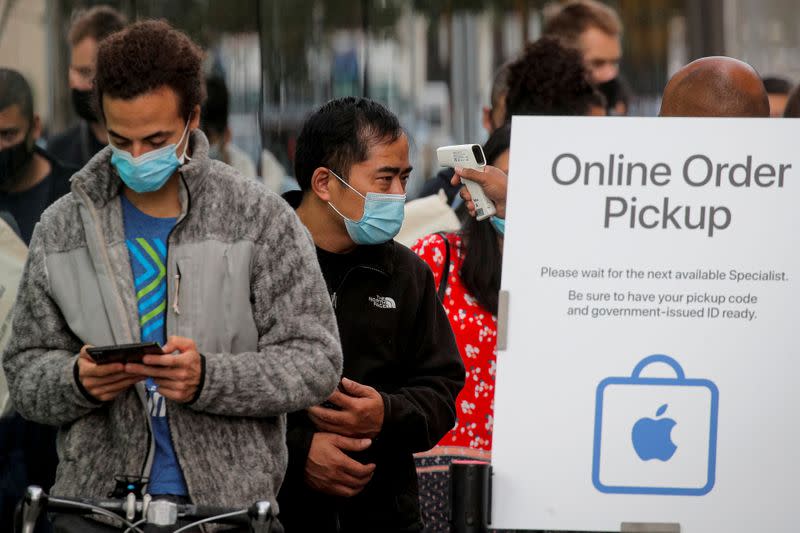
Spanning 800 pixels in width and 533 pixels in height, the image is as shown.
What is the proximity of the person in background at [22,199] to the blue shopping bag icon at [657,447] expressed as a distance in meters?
2.84

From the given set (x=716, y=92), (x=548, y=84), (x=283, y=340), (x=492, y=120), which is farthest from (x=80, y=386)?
(x=492, y=120)

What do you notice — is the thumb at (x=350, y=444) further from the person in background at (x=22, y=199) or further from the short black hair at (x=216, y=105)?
the short black hair at (x=216, y=105)

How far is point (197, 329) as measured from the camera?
12.5 ft

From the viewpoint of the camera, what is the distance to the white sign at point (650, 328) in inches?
144

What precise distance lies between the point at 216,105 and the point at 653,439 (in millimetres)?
4190

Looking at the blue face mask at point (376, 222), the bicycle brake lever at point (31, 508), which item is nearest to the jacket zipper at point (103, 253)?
the bicycle brake lever at point (31, 508)

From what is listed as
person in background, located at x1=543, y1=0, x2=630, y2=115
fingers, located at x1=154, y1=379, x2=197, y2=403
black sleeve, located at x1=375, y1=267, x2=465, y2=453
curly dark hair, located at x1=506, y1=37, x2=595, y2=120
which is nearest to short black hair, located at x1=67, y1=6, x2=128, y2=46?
curly dark hair, located at x1=506, y1=37, x2=595, y2=120

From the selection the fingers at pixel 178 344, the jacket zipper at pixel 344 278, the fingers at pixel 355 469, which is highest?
the jacket zipper at pixel 344 278

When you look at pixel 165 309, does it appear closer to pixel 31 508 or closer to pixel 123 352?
pixel 123 352

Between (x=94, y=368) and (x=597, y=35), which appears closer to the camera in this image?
(x=94, y=368)

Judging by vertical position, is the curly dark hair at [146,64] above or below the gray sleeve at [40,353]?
above

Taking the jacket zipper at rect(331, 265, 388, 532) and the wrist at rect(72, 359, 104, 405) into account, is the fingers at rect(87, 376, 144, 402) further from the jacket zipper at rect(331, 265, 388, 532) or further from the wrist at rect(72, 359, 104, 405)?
the jacket zipper at rect(331, 265, 388, 532)

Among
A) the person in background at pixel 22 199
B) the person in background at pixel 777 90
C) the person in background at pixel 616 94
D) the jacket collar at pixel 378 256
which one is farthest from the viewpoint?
the person in background at pixel 777 90

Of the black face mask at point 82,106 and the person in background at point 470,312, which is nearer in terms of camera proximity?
the person in background at point 470,312
